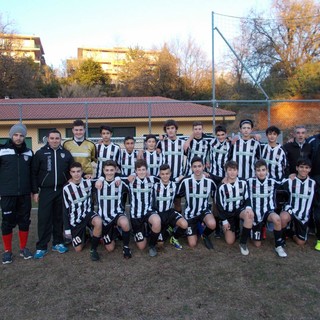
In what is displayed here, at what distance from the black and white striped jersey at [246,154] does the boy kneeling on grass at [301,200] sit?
0.70 meters

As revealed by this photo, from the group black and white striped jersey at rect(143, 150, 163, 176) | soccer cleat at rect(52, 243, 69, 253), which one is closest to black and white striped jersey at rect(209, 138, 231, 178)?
black and white striped jersey at rect(143, 150, 163, 176)

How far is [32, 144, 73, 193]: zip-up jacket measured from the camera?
4152 mm

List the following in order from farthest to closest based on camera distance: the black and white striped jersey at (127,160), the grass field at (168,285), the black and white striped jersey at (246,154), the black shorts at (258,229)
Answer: the black and white striped jersey at (127,160) → the black and white striped jersey at (246,154) → the black shorts at (258,229) → the grass field at (168,285)

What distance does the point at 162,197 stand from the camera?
4449 millimetres

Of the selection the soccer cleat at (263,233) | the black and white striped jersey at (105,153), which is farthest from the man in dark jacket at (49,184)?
the soccer cleat at (263,233)

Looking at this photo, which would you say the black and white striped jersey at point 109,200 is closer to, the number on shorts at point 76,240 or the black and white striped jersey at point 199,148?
the number on shorts at point 76,240

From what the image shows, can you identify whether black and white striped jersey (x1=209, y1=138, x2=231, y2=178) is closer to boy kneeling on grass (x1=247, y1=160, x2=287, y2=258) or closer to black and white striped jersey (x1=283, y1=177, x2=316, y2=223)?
boy kneeling on grass (x1=247, y1=160, x2=287, y2=258)

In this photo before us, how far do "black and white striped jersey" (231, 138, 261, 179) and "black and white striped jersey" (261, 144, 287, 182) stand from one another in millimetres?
179

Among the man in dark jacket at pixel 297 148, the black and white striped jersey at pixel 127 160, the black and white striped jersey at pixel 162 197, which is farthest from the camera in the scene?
the black and white striped jersey at pixel 127 160

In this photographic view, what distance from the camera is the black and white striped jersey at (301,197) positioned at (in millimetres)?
4395

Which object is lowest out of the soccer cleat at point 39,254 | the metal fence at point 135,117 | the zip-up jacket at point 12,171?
the soccer cleat at point 39,254

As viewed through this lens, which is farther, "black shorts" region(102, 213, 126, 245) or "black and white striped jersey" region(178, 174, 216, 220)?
"black and white striped jersey" region(178, 174, 216, 220)

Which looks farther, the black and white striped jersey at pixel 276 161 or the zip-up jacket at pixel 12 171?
the black and white striped jersey at pixel 276 161

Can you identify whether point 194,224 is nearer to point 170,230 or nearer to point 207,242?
point 207,242
